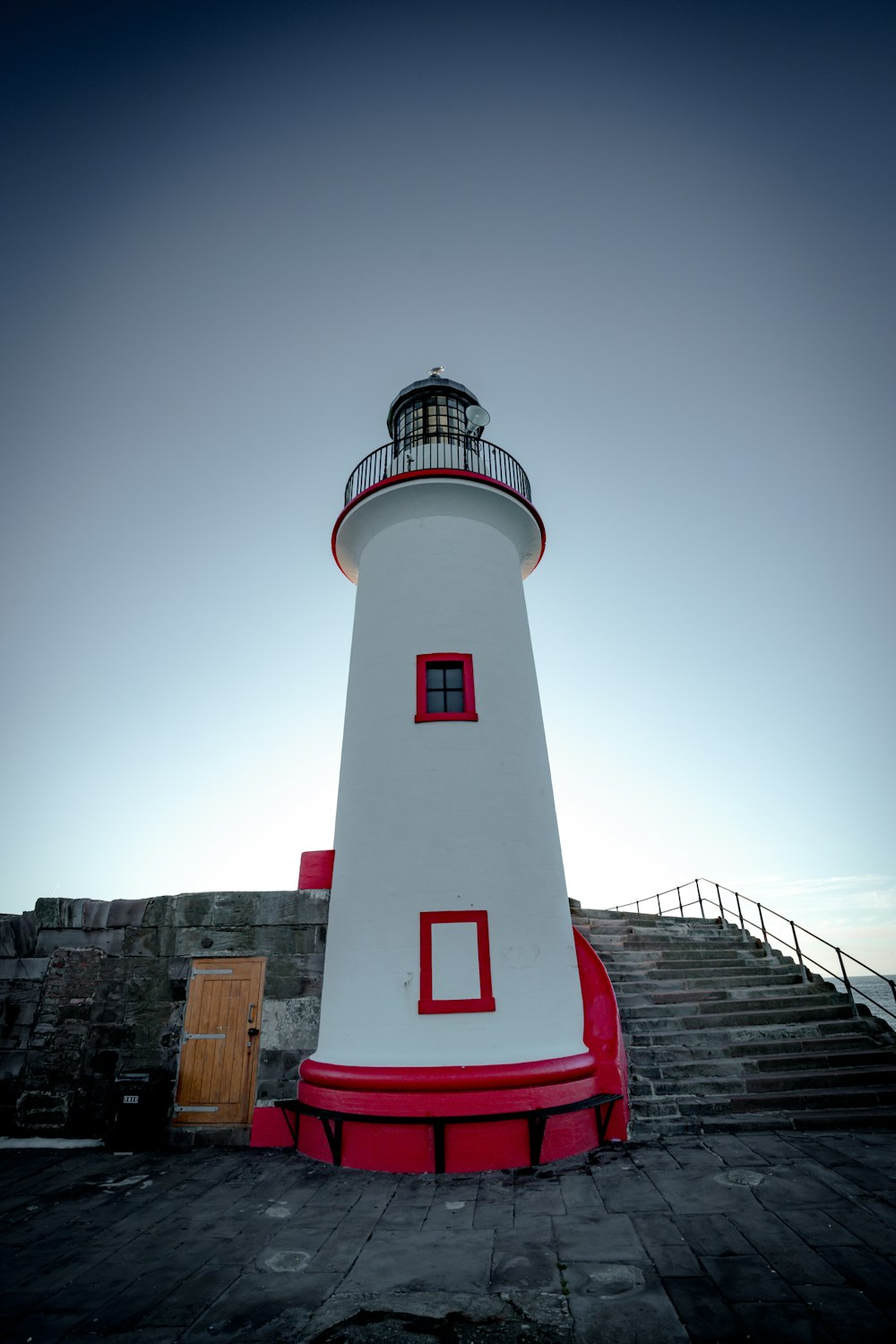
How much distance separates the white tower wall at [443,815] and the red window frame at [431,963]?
66mm

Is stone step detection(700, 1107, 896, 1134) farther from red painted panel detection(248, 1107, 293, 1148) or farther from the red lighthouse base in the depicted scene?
red painted panel detection(248, 1107, 293, 1148)

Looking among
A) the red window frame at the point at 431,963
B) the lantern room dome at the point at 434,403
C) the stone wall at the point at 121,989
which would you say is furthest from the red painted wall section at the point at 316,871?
the lantern room dome at the point at 434,403

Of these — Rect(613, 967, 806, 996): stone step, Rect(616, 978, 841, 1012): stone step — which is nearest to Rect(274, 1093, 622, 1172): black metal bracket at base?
Rect(616, 978, 841, 1012): stone step

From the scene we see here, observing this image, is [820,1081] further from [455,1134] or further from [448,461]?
[448,461]

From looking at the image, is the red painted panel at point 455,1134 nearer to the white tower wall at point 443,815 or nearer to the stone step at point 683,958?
the white tower wall at point 443,815

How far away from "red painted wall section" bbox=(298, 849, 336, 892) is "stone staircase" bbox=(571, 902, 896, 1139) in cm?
488

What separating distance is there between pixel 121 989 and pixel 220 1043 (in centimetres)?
168

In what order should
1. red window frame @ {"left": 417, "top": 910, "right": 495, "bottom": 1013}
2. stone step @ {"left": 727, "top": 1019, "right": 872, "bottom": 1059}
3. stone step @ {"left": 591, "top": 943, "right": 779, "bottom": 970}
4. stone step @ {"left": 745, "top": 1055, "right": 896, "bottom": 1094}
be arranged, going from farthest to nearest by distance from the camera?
1. stone step @ {"left": 591, "top": 943, "right": 779, "bottom": 970}
2. stone step @ {"left": 727, "top": 1019, "right": 872, "bottom": 1059}
3. stone step @ {"left": 745, "top": 1055, "right": 896, "bottom": 1094}
4. red window frame @ {"left": 417, "top": 910, "right": 495, "bottom": 1013}

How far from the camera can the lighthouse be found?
6.81 metres

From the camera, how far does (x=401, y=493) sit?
397 inches

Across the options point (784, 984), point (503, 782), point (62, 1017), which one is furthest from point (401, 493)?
point (784, 984)

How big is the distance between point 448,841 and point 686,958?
6461 millimetres

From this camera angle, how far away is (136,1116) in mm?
7980

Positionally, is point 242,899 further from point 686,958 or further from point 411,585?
point 686,958
